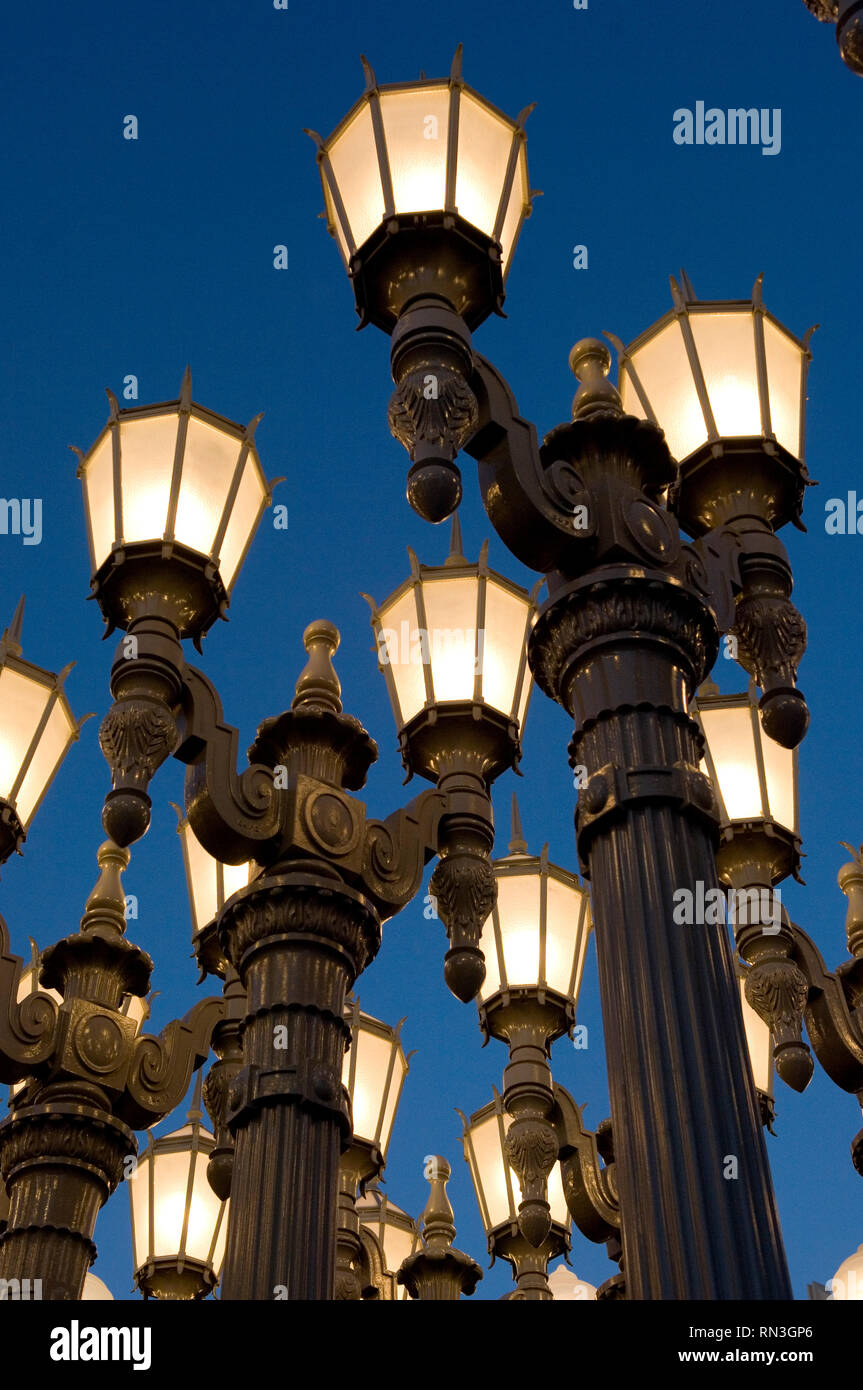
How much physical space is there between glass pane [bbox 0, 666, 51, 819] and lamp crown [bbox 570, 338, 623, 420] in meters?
3.25

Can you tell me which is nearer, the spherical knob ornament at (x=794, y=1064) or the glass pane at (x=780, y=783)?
the spherical knob ornament at (x=794, y=1064)

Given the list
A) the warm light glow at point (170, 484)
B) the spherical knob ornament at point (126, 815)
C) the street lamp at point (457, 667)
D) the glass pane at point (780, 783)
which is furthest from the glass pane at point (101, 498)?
the glass pane at point (780, 783)

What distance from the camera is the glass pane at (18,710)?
7867 millimetres

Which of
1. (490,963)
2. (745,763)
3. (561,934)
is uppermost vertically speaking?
(745,763)

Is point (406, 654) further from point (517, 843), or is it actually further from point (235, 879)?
point (517, 843)

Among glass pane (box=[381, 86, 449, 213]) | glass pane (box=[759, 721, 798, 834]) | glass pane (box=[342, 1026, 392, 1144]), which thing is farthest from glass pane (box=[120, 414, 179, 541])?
glass pane (box=[342, 1026, 392, 1144])

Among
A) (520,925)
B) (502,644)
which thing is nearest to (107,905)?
(520,925)

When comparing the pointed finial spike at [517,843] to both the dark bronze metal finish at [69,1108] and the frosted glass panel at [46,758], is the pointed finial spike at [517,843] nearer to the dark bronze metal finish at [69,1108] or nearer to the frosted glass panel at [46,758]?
the dark bronze metal finish at [69,1108]

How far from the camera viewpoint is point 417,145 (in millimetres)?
5723

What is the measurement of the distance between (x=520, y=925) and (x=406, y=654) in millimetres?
1678

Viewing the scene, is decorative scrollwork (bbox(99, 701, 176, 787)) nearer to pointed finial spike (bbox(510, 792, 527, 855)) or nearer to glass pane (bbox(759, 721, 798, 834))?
glass pane (bbox(759, 721, 798, 834))

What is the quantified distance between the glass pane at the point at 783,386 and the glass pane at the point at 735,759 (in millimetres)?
1416

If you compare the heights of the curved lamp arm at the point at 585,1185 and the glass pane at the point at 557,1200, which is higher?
the glass pane at the point at 557,1200

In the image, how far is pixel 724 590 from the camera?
5.71m
